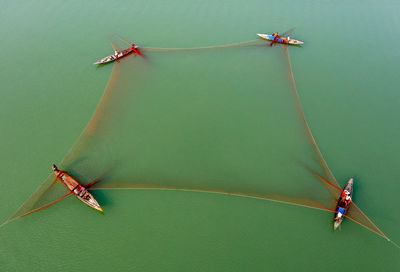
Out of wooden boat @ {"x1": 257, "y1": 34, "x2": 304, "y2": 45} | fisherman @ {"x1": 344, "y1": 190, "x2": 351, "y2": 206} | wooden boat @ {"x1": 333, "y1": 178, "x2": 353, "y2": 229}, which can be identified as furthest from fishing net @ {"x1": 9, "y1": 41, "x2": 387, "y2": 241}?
wooden boat @ {"x1": 257, "y1": 34, "x2": 304, "y2": 45}

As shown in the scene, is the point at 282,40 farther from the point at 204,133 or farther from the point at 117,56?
the point at 117,56

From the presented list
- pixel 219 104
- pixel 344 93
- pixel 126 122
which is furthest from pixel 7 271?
pixel 344 93

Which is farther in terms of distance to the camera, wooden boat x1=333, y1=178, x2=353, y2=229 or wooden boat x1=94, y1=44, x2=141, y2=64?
wooden boat x1=94, y1=44, x2=141, y2=64

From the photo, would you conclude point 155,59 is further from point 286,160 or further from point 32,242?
point 32,242

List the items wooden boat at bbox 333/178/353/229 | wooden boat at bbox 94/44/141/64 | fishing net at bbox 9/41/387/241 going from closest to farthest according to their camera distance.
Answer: wooden boat at bbox 333/178/353/229
fishing net at bbox 9/41/387/241
wooden boat at bbox 94/44/141/64

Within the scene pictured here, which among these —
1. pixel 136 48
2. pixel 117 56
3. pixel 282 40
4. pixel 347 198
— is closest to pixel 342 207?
pixel 347 198

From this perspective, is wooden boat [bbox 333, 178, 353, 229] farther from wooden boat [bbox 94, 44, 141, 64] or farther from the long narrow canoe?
the long narrow canoe

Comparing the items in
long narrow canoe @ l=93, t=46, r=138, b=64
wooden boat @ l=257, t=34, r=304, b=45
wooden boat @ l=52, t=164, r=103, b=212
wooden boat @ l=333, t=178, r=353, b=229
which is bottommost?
wooden boat @ l=52, t=164, r=103, b=212
